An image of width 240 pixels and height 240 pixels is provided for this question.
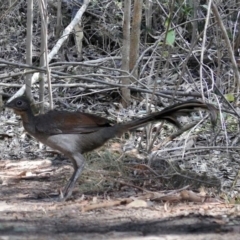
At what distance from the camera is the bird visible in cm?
574

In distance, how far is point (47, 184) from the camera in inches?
254

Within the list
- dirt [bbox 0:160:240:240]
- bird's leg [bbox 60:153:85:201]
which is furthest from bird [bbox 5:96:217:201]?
dirt [bbox 0:160:240:240]

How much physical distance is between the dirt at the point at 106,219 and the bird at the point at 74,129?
0.37 m

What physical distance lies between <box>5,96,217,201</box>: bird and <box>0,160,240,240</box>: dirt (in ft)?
1.20

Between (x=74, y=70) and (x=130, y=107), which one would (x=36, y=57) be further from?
(x=130, y=107)

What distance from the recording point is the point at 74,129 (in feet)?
19.1

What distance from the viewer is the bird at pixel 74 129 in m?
5.74

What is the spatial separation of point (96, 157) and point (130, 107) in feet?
10.2

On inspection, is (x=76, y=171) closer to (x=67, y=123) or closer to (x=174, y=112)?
(x=67, y=123)

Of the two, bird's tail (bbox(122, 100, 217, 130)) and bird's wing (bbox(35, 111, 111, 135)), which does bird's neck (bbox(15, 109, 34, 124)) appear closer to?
bird's wing (bbox(35, 111, 111, 135))

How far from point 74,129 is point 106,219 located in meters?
1.37

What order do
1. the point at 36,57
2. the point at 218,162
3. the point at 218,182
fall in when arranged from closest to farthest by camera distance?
the point at 218,182 → the point at 218,162 → the point at 36,57

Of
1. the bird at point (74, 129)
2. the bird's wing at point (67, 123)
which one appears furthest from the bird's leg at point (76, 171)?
the bird's wing at point (67, 123)

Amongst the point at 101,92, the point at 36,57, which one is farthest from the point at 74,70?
the point at 36,57
